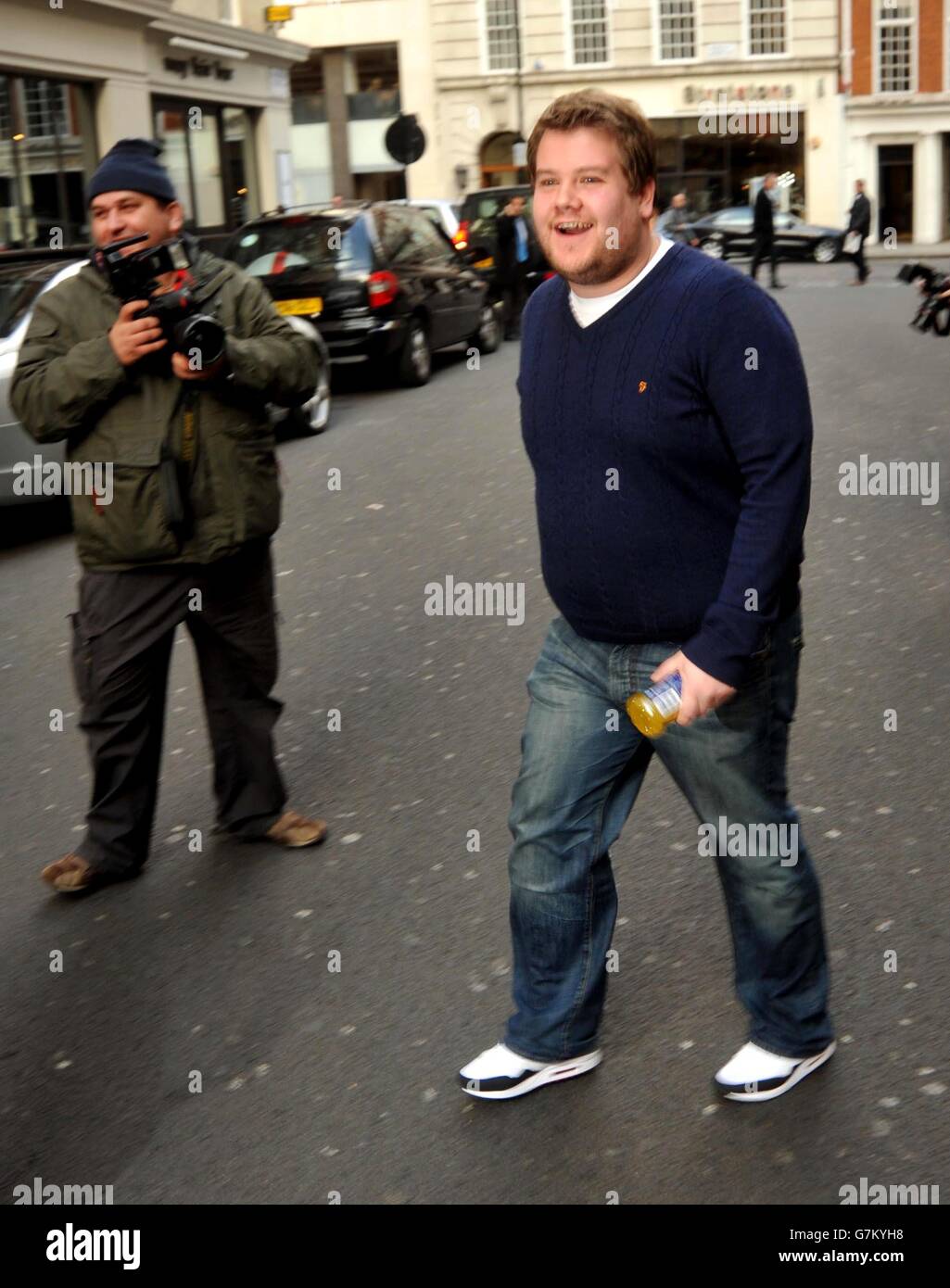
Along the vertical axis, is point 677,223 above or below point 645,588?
above

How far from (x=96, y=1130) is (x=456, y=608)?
449 cm

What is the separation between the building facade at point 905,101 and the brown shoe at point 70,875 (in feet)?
150

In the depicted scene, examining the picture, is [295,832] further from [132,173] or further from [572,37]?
[572,37]

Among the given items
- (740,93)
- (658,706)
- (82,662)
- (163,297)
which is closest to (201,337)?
(163,297)

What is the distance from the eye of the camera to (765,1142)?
327 centimetres

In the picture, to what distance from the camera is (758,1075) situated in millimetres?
3414

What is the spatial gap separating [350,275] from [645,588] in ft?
41.1

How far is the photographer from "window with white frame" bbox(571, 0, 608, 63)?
46.3 m

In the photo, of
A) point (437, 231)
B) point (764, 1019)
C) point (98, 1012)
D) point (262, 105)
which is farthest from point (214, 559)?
point (262, 105)

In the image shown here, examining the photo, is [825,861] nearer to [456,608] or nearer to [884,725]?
[884,725]

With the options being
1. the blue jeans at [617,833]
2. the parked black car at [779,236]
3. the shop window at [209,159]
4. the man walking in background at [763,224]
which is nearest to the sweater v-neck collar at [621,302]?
the blue jeans at [617,833]

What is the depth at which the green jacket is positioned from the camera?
4395mm

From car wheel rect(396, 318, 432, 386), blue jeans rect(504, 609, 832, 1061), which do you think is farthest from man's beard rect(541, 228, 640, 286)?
car wheel rect(396, 318, 432, 386)
